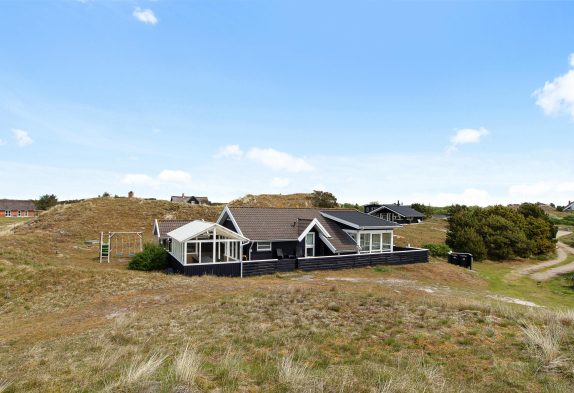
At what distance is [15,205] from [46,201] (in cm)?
985

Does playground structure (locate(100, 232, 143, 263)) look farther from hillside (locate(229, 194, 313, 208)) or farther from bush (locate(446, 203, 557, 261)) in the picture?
bush (locate(446, 203, 557, 261))

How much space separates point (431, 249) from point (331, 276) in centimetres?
1941

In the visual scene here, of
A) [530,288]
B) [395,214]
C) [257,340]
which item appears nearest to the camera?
[257,340]

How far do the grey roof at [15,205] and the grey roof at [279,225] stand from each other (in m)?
91.1

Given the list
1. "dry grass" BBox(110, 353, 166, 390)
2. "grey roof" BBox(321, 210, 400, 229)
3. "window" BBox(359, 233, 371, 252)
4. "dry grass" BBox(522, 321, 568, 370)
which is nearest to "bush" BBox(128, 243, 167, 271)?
"grey roof" BBox(321, 210, 400, 229)

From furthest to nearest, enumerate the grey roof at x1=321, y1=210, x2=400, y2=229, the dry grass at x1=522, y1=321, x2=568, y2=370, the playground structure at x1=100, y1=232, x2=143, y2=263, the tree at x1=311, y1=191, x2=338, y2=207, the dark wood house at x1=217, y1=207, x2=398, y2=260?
the tree at x1=311, y1=191, x2=338, y2=207, the playground structure at x1=100, y1=232, x2=143, y2=263, the grey roof at x1=321, y1=210, x2=400, y2=229, the dark wood house at x1=217, y1=207, x2=398, y2=260, the dry grass at x1=522, y1=321, x2=568, y2=370

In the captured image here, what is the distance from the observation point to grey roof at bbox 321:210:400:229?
3278 cm

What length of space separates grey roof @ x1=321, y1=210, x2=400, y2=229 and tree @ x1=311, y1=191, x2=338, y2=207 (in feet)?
123

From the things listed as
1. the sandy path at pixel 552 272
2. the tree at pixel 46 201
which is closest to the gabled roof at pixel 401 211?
the sandy path at pixel 552 272

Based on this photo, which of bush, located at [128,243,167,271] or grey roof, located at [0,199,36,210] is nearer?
bush, located at [128,243,167,271]

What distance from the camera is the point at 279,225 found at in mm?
31391

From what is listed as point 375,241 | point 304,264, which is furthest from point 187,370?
point 375,241

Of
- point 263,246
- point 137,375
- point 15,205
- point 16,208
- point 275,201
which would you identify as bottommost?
point 137,375

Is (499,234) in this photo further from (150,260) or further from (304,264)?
(150,260)
